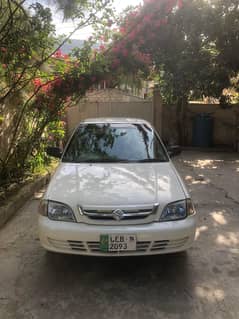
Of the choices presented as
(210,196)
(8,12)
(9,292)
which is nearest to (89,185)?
(9,292)

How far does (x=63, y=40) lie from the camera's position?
5465 mm

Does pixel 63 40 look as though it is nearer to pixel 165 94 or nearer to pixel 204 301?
pixel 204 301

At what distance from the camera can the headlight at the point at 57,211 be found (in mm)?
3141

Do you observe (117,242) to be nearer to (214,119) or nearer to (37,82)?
(37,82)

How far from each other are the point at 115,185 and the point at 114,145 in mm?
1096

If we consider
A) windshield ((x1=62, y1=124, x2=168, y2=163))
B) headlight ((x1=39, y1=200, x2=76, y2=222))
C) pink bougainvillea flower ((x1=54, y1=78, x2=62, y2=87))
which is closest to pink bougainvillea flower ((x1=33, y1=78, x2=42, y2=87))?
pink bougainvillea flower ((x1=54, y1=78, x2=62, y2=87))

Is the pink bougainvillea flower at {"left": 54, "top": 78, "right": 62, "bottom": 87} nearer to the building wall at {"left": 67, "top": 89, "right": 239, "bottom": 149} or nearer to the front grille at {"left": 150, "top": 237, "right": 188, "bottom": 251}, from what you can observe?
the front grille at {"left": 150, "top": 237, "right": 188, "bottom": 251}

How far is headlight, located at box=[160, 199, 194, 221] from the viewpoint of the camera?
10.4 ft

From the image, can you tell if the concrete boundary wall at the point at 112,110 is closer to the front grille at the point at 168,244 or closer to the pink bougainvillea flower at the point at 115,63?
the pink bougainvillea flower at the point at 115,63

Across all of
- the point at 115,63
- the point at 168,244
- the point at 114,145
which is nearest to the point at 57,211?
the point at 168,244

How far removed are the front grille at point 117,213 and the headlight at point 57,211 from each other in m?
0.13

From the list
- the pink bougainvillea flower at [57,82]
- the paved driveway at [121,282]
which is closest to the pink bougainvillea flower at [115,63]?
the pink bougainvillea flower at [57,82]

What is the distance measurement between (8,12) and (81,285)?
3850 millimetres

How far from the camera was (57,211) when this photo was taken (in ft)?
10.5
